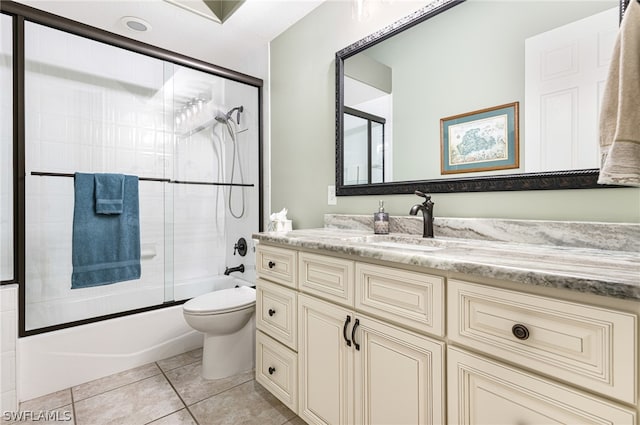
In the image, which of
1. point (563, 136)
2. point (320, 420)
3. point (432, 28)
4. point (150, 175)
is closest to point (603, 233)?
point (563, 136)

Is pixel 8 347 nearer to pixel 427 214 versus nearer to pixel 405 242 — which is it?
pixel 405 242

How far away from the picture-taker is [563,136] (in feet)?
3.56

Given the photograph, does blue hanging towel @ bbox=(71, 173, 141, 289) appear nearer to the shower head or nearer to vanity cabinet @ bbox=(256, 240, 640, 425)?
the shower head

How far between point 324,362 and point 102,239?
1.66 meters

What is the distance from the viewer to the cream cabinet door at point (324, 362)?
1.17 m

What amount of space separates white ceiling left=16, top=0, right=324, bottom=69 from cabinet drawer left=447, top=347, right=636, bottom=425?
219 cm

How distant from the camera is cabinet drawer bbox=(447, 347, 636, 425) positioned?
2.06 ft

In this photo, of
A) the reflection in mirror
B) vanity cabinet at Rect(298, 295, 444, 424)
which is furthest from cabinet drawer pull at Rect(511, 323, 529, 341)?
the reflection in mirror

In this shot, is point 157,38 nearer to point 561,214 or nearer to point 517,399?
point 561,214

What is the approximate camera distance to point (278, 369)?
Answer: 1.53m

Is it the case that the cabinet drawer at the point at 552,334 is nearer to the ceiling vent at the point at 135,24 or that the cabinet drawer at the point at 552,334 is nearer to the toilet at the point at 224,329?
the toilet at the point at 224,329

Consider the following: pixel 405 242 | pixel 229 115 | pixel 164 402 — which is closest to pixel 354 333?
pixel 405 242

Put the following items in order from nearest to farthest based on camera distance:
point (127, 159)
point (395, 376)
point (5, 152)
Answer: point (395, 376) < point (5, 152) < point (127, 159)

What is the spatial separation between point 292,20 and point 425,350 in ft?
7.32
